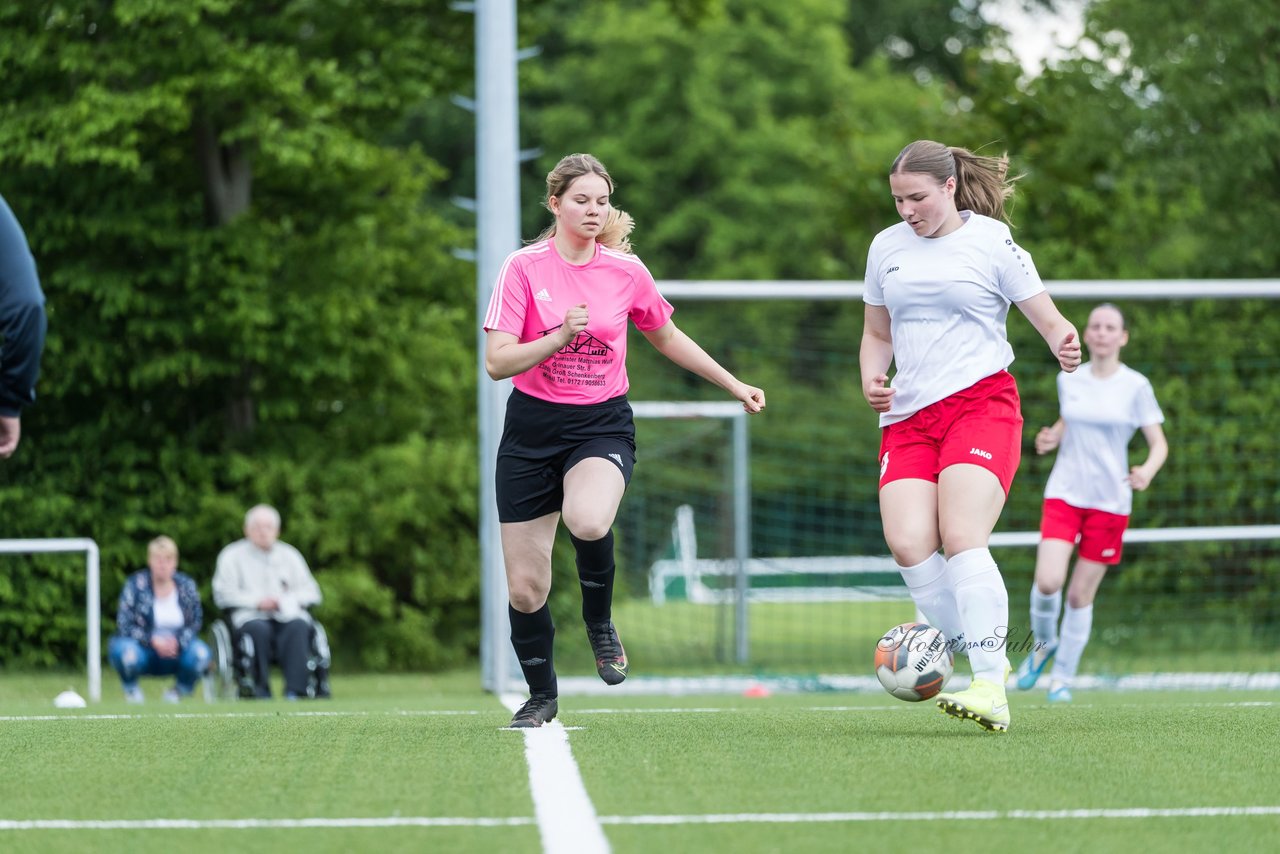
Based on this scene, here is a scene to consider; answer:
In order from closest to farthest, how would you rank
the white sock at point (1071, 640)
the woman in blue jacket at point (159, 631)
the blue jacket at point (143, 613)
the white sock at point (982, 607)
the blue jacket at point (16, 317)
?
1. the blue jacket at point (16, 317)
2. the white sock at point (982, 607)
3. the white sock at point (1071, 640)
4. the woman in blue jacket at point (159, 631)
5. the blue jacket at point (143, 613)

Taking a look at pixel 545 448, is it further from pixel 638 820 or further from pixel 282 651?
pixel 282 651

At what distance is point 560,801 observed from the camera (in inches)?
175

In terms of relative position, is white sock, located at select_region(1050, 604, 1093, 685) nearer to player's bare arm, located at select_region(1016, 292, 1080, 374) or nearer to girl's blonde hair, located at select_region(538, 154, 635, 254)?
player's bare arm, located at select_region(1016, 292, 1080, 374)

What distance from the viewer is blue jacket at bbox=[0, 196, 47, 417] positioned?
448 cm

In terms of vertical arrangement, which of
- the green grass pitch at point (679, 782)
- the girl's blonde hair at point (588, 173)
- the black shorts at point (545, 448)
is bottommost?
the green grass pitch at point (679, 782)

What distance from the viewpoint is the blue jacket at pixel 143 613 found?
474 inches

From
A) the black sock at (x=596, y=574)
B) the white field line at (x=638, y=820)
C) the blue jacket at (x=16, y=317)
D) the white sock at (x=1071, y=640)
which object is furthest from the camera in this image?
the white sock at (x=1071, y=640)

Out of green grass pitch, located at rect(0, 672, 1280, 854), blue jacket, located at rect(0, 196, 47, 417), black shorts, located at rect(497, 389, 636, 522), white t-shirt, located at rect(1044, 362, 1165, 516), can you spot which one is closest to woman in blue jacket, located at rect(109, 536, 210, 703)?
green grass pitch, located at rect(0, 672, 1280, 854)

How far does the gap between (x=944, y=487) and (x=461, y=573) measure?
38.4 feet

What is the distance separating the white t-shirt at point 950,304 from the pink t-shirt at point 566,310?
2.89ft

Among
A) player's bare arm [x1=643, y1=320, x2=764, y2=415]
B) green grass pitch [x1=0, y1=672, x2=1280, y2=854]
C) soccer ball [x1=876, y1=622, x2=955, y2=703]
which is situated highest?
player's bare arm [x1=643, y1=320, x2=764, y2=415]

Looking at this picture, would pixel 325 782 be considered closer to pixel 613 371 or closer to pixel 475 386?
pixel 613 371

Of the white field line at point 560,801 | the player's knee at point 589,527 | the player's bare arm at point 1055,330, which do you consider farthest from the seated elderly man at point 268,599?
A: the player's bare arm at point 1055,330

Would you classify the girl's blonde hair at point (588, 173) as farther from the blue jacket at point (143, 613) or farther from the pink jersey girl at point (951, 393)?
the blue jacket at point (143, 613)
